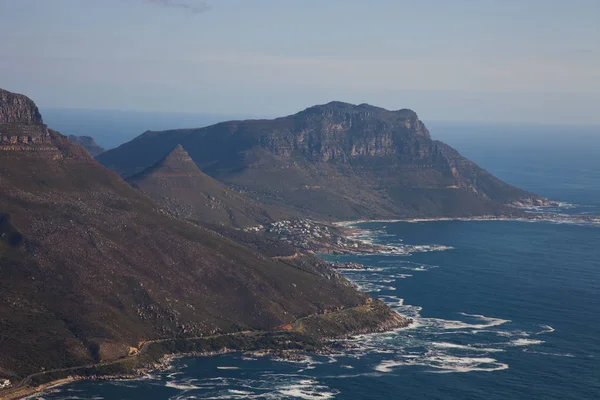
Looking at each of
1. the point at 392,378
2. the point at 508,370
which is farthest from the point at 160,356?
the point at 508,370


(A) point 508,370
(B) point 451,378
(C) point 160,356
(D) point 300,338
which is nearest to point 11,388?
(C) point 160,356

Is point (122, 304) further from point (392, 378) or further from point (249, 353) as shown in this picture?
point (392, 378)

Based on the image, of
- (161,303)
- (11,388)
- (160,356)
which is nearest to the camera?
(11,388)

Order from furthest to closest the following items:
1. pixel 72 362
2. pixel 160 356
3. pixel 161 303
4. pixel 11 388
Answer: pixel 161 303 < pixel 160 356 < pixel 72 362 < pixel 11 388

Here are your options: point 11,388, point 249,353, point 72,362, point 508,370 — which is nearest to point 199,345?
point 249,353

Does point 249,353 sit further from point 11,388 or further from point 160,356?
point 11,388

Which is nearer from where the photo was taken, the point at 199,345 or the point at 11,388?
the point at 11,388

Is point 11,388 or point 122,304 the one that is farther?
point 122,304

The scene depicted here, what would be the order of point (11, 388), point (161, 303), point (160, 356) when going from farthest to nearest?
point (161, 303) < point (160, 356) < point (11, 388)

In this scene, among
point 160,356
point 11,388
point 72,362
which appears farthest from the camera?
point 160,356
